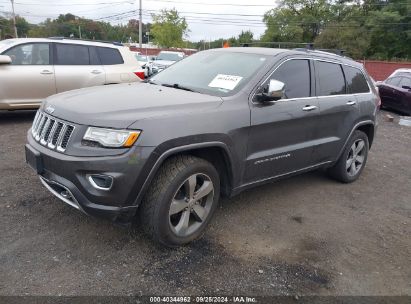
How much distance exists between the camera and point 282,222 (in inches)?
161

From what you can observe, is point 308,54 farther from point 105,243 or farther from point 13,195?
point 13,195

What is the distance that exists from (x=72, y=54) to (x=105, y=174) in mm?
5803

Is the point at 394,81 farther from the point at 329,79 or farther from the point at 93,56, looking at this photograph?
the point at 93,56

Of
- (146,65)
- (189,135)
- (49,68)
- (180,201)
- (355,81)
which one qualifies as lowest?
(146,65)

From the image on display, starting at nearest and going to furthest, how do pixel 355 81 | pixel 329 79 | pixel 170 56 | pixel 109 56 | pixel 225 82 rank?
pixel 225 82 → pixel 329 79 → pixel 355 81 → pixel 109 56 → pixel 170 56

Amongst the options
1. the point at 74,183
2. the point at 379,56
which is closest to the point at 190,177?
the point at 74,183

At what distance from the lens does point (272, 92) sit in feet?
11.8

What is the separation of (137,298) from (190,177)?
40.5 inches

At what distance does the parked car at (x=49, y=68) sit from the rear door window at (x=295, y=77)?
5.03 metres

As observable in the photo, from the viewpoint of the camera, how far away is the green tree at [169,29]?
46541 millimetres

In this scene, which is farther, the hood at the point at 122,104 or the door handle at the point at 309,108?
the door handle at the point at 309,108

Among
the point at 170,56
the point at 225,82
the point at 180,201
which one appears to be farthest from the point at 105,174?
the point at 170,56

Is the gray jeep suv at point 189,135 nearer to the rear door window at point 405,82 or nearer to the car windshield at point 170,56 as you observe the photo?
the rear door window at point 405,82

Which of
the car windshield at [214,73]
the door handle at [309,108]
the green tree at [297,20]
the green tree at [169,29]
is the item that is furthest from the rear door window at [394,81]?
the green tree at [297,20]
